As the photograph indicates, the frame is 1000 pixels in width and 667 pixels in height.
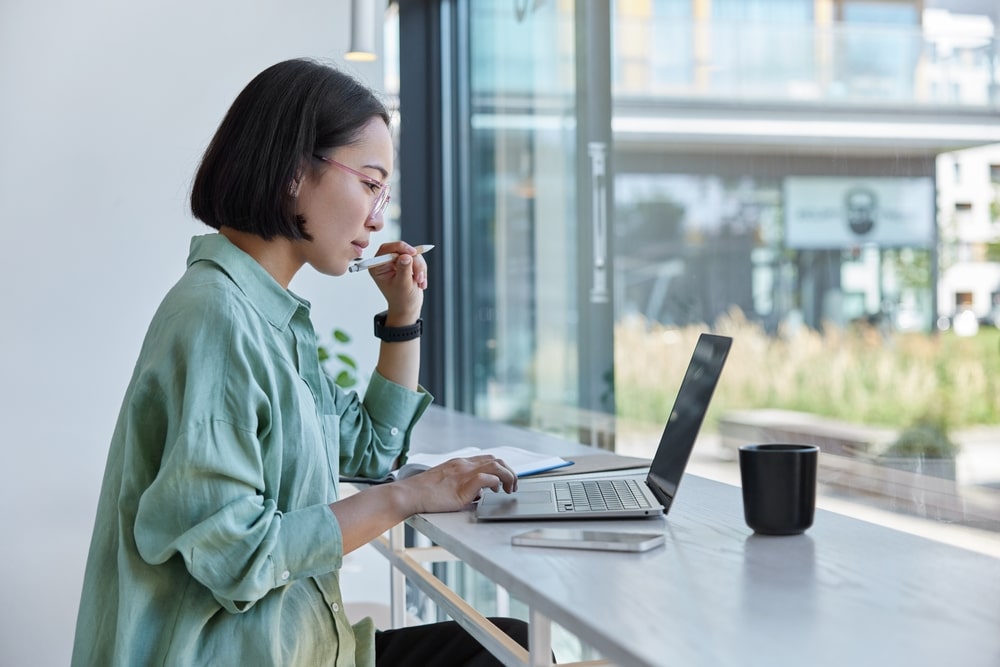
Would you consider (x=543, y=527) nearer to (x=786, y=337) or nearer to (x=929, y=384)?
(x=929, y=384)

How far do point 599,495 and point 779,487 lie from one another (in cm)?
27

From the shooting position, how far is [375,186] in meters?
1.33

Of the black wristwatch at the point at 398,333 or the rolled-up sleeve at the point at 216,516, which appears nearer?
the rolled-up sleeve at the point at 216,516

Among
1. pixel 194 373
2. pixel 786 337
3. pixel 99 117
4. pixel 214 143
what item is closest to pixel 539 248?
pixel 786 337

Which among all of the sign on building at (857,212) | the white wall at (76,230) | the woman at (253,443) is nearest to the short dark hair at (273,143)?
the woman at (253,443)

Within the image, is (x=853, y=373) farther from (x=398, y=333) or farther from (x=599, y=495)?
(x=398, y=333)

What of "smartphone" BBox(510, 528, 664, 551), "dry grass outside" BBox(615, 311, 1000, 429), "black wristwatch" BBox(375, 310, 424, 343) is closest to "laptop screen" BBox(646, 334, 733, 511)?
"smartphone" BBox(510, 528, 664, 551)

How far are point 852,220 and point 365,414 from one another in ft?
2.65

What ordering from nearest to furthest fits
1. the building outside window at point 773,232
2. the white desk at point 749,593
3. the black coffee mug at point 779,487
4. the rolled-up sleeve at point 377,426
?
the white desk at point 749,593
the black coffee mug at point 779,487
the building outside window at point 773,232
the rolled-up sleeve at point 377,426

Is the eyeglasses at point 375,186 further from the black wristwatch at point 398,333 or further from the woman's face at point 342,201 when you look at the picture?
the black wristwatch at point 398,333

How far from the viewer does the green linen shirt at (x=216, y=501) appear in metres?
1.02

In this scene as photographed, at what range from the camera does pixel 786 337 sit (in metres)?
1.79

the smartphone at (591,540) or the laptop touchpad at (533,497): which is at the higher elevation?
the smartphone at (591,540)

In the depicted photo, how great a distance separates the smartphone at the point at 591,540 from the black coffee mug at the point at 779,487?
4.4 inches
